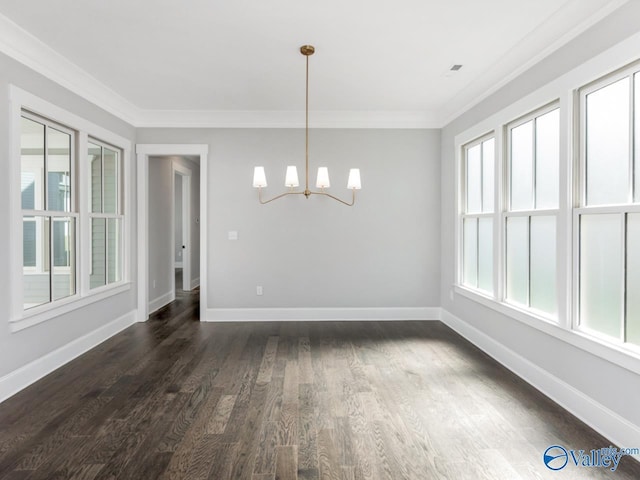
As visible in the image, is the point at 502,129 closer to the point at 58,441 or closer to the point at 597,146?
the point at 597,146

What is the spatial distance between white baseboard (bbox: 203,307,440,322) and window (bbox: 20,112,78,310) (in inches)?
72.4

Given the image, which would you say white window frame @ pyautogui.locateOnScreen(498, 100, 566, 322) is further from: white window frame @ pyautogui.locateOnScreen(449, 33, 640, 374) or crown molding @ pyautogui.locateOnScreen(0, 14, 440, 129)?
crown molding @ pyautogui.locateOnScreen(0, 14, 440, 129)

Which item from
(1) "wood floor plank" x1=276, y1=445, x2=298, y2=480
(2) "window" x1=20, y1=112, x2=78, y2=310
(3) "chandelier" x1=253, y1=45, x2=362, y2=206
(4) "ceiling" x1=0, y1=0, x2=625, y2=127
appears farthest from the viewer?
(3) "chandelier" x1=253, y1=45, x2=362, y2=206

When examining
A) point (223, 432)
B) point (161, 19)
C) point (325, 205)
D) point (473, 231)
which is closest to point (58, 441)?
point (223, 432)

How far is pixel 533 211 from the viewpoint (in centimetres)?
322

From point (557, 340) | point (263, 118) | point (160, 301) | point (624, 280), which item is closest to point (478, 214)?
point (557, 340)

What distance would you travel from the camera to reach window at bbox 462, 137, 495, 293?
13.3ft

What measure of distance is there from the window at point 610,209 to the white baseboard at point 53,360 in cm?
408

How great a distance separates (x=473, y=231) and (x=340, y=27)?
8.60ft

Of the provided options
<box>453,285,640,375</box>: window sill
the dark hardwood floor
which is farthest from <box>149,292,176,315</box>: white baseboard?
<box>453,285,640,375</box>: window sill

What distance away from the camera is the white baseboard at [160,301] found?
18.8 ft

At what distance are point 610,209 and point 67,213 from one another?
4.29 metres

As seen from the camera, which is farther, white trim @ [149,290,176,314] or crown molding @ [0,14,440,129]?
white trim @ [149,290,176,314]

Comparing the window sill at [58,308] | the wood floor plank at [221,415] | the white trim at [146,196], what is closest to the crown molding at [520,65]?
the white trim at [146,196]
